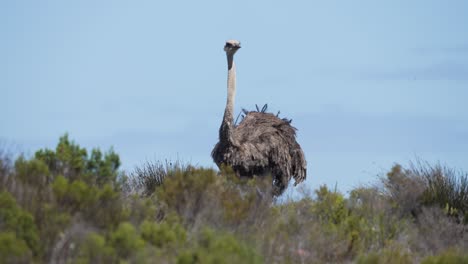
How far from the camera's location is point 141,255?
6.94 m

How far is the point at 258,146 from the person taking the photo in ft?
49.4

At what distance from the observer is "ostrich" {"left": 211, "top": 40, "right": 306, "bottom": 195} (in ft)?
48.1

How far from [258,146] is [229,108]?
69cm

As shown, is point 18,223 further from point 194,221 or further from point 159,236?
point 194,221

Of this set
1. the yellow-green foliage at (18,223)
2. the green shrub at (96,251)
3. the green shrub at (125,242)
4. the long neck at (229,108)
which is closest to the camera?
the green shrub at (96,251)

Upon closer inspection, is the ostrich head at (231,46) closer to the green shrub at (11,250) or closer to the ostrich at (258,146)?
the ostrich at (258,146)

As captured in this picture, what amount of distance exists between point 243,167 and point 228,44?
1.92 m

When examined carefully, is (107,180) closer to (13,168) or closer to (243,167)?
(13,168)

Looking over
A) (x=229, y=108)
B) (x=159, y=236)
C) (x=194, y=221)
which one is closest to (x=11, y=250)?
(x=159, y=236)

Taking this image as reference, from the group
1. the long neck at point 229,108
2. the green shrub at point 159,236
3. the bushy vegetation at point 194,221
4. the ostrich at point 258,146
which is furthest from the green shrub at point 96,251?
the long neck at point 229,108

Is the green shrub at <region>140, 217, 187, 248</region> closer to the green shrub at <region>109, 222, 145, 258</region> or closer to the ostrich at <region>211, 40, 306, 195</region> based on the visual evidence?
the green shrub at <region>109, 222, 145, 258</region>

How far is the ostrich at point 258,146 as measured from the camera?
14.6m


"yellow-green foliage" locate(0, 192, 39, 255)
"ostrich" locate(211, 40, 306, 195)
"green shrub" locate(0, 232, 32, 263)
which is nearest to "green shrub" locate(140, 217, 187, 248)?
"yellow-green foliage" locate(0, 192, 39, 255)

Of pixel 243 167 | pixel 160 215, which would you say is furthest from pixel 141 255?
pixel 243 167
